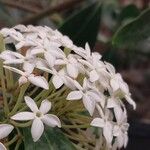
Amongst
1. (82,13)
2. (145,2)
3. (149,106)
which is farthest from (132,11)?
(149,106)

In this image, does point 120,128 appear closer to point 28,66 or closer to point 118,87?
point 118,87

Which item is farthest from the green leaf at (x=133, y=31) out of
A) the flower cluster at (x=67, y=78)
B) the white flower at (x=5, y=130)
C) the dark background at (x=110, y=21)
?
the white flower at (x=5, y=130)

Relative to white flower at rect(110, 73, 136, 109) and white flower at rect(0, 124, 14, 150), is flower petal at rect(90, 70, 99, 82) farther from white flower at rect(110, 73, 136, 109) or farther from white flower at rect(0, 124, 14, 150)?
white flower at rect(0, 124, 14, 150)

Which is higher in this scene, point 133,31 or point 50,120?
point 133,31

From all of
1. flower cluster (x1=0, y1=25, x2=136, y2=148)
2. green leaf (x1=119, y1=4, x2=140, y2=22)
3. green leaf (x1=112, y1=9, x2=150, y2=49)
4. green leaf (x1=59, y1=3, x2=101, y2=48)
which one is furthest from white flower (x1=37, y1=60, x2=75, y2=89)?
green leaf (x1=119, y1=4, x2=140, y2=22)

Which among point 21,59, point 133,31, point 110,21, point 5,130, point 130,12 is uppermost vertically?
point 110,21

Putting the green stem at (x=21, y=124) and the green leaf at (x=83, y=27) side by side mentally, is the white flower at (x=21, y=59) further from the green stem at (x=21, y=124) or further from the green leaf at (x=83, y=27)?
the green leaf at (x=83, y=27)

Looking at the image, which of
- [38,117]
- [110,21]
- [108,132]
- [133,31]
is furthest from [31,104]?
[110,21]
